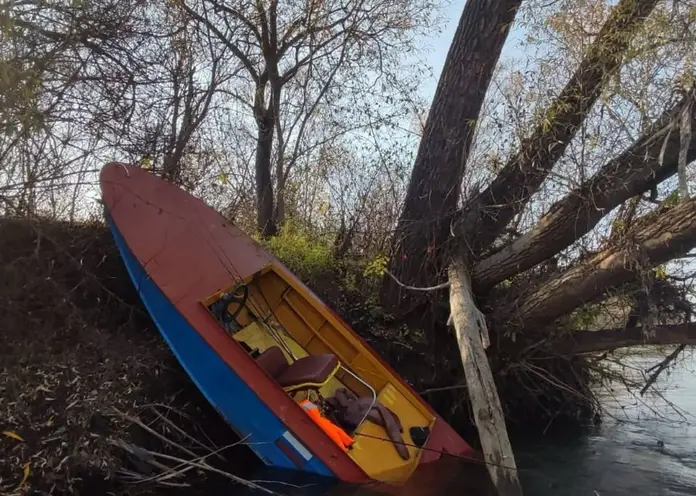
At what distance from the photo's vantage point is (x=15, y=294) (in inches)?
219

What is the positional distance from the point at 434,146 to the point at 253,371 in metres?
3.17

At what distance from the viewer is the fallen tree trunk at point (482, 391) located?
444cm

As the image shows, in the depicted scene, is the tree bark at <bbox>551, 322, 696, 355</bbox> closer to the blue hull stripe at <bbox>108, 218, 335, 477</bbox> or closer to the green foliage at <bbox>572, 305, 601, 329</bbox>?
the green foliage at <bbox>572, 305, 601, 329</bbox>

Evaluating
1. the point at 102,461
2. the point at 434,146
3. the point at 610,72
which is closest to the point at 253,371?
the point at 102,461

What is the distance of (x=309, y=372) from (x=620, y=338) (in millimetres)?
3296

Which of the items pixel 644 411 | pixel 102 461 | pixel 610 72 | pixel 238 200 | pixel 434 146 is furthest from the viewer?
pixel 238 200

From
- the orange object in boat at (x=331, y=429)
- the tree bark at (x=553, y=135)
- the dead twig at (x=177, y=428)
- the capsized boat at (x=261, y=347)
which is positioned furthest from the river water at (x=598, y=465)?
the tree bark at (x=553, y=135)

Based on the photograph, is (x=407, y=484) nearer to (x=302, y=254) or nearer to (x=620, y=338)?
(x=620, y=338)

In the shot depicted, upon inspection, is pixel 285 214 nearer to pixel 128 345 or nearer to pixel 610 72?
pixel 128 345

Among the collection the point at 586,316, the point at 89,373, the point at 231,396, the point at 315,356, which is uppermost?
the point at 586,316

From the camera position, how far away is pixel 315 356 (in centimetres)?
552

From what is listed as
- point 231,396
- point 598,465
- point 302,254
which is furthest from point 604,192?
point 302,254

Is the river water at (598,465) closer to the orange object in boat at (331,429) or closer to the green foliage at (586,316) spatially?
the orange object in boat at (331,429)

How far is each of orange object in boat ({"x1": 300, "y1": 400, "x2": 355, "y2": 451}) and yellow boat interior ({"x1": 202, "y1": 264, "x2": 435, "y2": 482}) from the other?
87 millimetres
